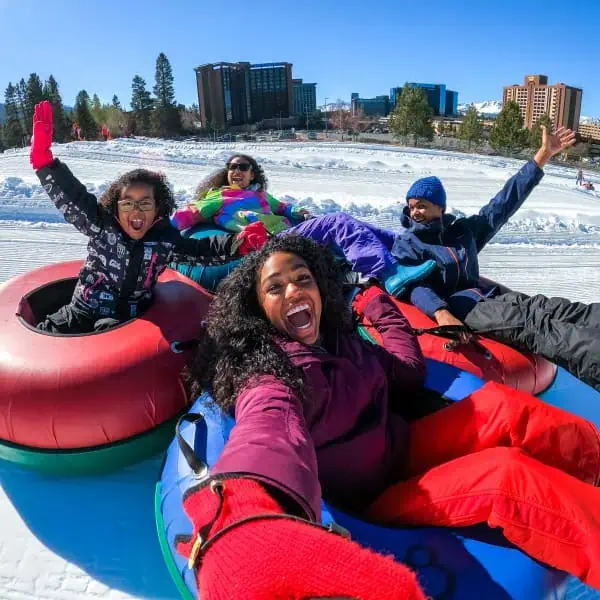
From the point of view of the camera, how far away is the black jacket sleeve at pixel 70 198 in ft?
8.80

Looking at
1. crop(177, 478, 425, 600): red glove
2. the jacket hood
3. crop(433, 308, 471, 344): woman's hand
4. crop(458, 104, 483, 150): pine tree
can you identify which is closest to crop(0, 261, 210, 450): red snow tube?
crop(433, 308, 471, 344): woman's hand

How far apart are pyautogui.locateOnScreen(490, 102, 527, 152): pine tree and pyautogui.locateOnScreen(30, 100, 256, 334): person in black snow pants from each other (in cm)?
2862

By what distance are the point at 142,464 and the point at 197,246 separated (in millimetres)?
1335

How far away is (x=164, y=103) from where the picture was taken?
1865 inches

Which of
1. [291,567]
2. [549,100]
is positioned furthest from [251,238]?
[549,100]

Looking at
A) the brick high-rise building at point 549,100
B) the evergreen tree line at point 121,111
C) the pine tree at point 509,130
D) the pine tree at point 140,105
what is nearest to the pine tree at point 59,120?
the evergreen tree line at point 121,111

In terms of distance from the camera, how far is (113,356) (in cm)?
245

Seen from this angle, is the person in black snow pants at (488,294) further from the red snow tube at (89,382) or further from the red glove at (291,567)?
the red glove at (291,567)

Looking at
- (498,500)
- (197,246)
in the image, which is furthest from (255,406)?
(197,246)

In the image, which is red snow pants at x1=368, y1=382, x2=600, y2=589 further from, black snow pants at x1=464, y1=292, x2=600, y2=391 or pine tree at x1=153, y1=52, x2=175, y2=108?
pine tree at x1=153, y1=52, x2=175, y2=108

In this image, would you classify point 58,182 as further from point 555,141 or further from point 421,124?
point 421,124

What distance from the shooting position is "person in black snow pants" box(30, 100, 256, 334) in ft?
9.03

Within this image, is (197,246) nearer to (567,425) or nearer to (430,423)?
(430,423)

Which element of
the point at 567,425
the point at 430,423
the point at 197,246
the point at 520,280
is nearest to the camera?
the point at 567,425
